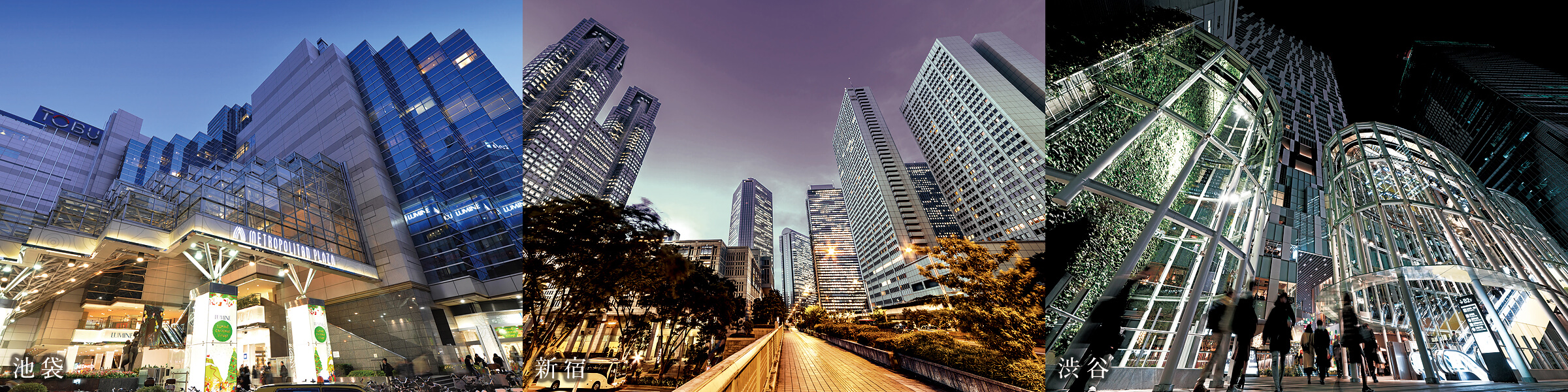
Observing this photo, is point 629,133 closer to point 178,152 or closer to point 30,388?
point 178,152

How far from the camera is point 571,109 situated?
4828 inches

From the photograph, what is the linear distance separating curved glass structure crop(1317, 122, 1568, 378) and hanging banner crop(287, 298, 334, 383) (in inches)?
1053

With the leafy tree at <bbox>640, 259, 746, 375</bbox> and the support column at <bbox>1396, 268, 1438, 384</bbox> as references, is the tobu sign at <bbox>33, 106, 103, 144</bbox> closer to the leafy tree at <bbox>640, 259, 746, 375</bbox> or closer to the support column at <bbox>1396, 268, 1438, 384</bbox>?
the leafy tree at <bbox>640, 259, 746, 375</bbox>

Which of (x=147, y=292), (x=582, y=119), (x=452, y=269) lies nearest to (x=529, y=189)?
(x=582, y=119)

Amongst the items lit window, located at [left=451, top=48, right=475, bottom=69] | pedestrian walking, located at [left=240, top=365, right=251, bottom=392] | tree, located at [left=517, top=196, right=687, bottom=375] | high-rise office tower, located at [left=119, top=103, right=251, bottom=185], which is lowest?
pedestrian walking, located at [left=240, top=365, right=251, bottom=392]

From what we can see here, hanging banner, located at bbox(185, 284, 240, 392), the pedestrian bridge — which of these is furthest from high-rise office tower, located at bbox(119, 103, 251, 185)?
the pedestrian bridge

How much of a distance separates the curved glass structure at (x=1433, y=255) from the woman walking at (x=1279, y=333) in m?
5.38

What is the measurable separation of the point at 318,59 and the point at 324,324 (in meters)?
22.9

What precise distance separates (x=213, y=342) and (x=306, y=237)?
8.15 m

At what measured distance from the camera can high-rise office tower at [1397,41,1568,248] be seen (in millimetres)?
11797

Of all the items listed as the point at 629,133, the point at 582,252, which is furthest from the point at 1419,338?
the point at 629,133

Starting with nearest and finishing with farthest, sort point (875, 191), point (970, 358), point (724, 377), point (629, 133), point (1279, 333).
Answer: point (724, 377)
point (1279, 333)
point (970, 358)
point (875, 191)
point (629, 133)

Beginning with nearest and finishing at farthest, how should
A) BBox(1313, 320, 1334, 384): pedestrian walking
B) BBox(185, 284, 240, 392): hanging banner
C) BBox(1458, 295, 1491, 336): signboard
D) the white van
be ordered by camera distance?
BBox(1313, 320, 1334, 384): pedestrian walking, BBox(1458, 295, 1491, 336): signboard, BBox(185, 284, 240, 392): hanging banner, the white van

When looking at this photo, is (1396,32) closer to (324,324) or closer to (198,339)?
(198,339)
